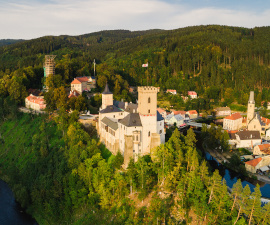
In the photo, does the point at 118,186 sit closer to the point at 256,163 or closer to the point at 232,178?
the point at 232,178

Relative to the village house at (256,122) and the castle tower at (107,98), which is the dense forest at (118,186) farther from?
the village house at (256,122)

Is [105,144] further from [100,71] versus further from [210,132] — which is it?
[100,71]

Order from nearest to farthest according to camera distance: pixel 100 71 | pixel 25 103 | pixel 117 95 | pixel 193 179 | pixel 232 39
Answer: pixel 193 179
pixel 25 103
pixel 117 95
pixel 100 71
pixel 232 39

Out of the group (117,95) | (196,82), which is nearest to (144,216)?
(117,95)

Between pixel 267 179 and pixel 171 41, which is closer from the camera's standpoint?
pixel 267 179

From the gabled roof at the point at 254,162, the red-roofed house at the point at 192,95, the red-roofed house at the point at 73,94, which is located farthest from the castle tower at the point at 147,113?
the red-roofed house at the point at 192,95

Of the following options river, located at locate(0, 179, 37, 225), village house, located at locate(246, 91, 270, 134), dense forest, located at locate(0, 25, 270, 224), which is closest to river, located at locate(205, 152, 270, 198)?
dense forest, located at locate(0, 25, 270, 224)
